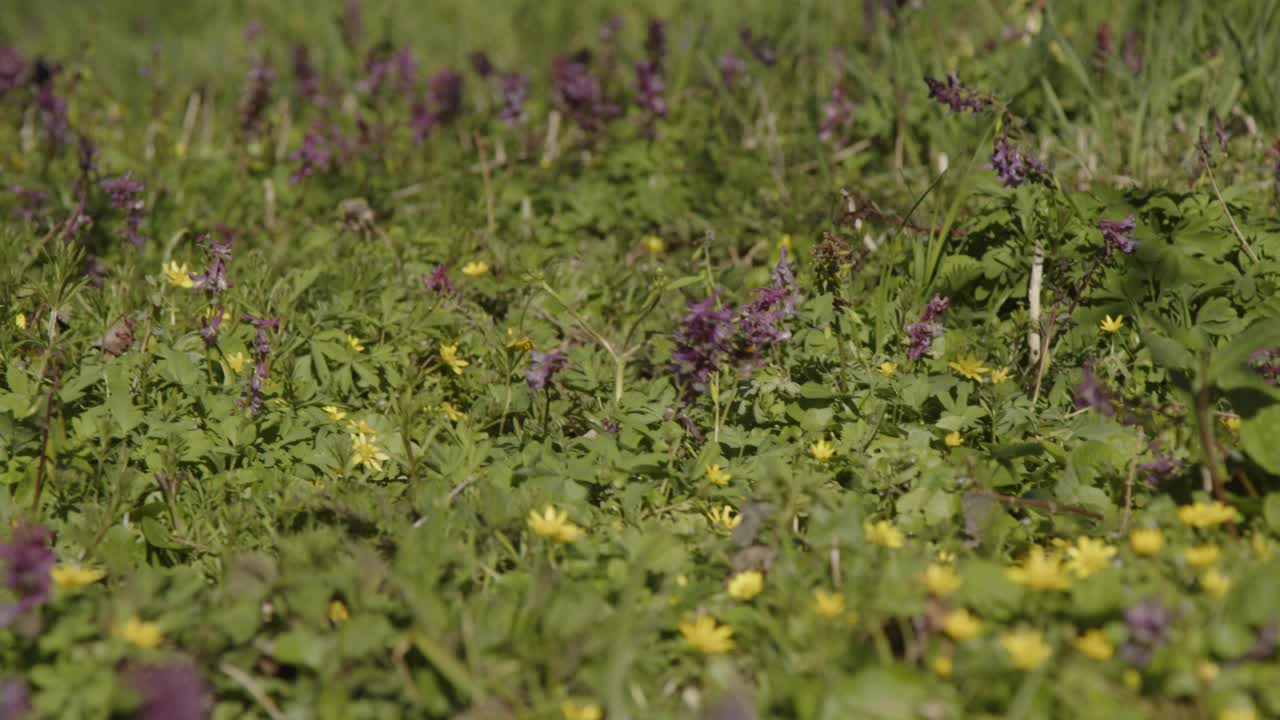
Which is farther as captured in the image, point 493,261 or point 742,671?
point 493,261

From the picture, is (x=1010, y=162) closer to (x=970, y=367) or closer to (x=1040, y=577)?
(x=970, y=367)

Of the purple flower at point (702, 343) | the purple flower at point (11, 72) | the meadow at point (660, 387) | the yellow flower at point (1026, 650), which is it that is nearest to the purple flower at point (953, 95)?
the meadow at point (660, 387)

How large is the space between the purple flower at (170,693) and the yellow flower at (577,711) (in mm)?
615

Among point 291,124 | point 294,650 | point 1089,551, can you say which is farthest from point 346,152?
point 1089,551

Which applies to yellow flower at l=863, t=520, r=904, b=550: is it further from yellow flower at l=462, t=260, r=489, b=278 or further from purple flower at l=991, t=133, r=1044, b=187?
yellow flower at l=462, t=260, r=489, b=278

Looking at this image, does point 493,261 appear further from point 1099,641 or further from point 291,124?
point 1099,641


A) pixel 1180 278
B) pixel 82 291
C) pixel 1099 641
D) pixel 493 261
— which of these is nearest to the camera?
pixel 1099 641

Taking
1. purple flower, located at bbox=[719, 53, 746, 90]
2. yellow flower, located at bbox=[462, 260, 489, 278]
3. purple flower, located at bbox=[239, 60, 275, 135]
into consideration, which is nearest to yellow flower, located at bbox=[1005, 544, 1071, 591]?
yellow flower, located at bbox=[462, 260, 489, 278]

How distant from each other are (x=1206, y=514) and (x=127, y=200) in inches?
130

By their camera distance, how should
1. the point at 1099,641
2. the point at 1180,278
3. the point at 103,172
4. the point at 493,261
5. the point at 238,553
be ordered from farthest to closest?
the point at 103,172, the point at 493,261, the point at 1180,278, the point at 238,553, the point at 1099,641

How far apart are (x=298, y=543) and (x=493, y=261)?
179cm

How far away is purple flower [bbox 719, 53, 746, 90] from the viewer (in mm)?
5258

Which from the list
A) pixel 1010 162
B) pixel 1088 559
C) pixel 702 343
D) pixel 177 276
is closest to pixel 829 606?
pixel 1088 559

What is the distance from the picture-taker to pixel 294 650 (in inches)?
83.4
